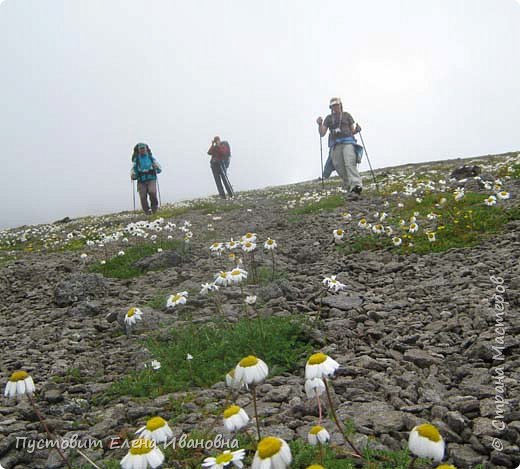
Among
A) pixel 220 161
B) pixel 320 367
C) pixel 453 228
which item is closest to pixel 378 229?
pixel 453 228

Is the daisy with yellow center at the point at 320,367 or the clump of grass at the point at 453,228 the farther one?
the clump of grass at the point at 453,228

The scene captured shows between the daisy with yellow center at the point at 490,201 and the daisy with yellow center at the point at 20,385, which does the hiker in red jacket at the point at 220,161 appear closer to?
the daisy with yellow center at the point at 490,201

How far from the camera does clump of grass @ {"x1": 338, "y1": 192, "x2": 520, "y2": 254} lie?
817cm

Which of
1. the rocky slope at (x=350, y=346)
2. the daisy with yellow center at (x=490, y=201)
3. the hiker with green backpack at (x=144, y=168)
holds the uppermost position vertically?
the hiker with green backpack at (x=144, y=168)

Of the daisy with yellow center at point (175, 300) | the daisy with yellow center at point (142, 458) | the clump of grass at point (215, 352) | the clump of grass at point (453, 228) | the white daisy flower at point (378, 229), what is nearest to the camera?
the daisy with yellow center at point (142, 458)

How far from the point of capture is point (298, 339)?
5.15 metres

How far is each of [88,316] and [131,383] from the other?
9.88 ft

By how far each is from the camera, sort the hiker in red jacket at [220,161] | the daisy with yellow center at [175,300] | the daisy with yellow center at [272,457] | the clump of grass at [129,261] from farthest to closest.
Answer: the hiker in red jacket at [220,161]
the clump of grass at [129,261]
the daisy with yellow center at [175,300]
the daisy with yellow center at [272,457]

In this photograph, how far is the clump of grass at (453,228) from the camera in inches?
322

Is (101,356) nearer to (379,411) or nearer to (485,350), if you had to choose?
(379,411)

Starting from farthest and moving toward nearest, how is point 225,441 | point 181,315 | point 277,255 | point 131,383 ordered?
1. point 277,255
2. point 181,315
3. point 131,383
4. point 225,441

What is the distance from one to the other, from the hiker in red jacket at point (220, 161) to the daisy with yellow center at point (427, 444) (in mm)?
25536

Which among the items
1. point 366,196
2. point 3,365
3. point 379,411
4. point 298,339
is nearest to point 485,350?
point 379,411

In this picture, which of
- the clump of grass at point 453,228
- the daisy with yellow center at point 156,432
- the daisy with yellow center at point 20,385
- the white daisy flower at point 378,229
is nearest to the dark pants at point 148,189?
the clump of grass at point 453,228
